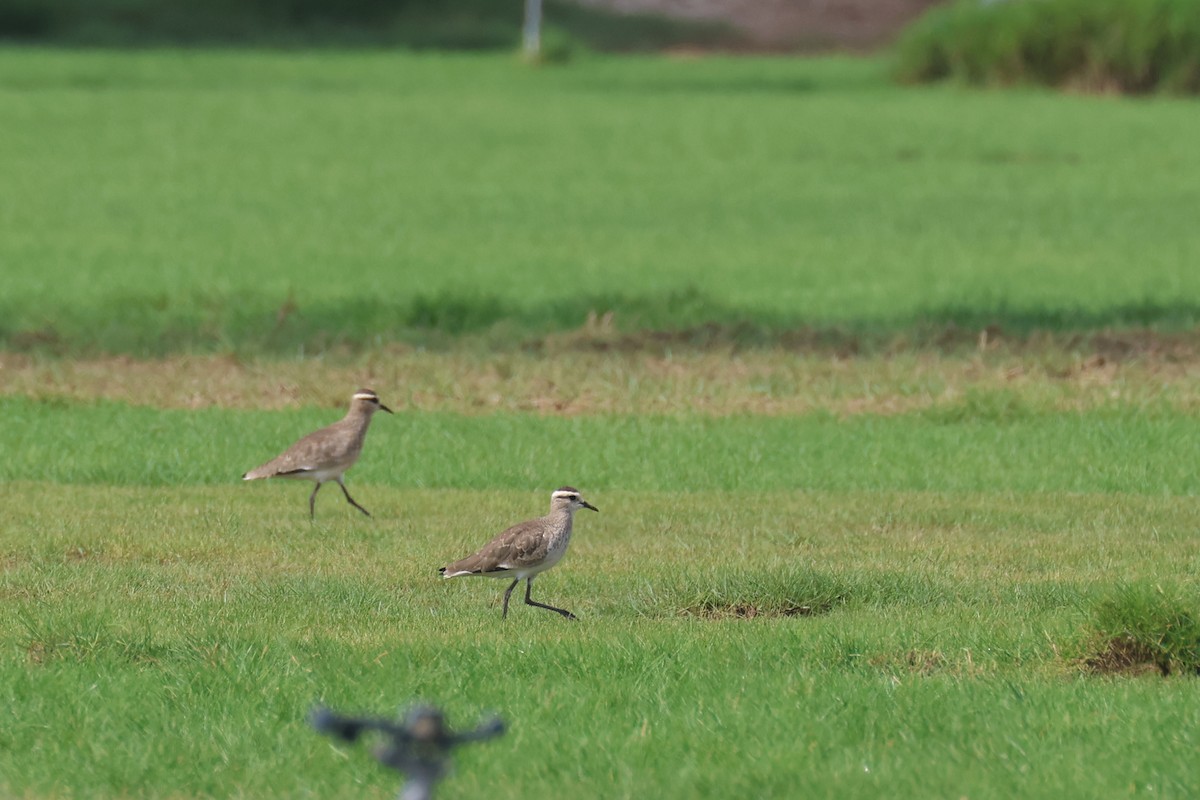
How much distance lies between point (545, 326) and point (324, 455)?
28.1 ft

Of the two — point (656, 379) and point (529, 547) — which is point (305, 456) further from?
point (656, 379)

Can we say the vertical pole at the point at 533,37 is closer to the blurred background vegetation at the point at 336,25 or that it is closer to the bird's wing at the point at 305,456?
the blurred background vegetation at the point at 336,25

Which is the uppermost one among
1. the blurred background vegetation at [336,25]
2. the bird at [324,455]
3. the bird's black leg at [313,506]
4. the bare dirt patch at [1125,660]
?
the bare dirt patch at [1125,660]

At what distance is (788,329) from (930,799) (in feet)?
44.9

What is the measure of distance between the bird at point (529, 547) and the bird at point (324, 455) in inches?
112

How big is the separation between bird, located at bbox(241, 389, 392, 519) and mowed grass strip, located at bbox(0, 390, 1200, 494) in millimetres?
793

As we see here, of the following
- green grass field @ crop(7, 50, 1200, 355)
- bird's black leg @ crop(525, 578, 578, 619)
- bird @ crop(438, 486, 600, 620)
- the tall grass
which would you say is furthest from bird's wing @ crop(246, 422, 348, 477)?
the tall grass

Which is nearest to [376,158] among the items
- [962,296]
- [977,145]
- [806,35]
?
[977,145]

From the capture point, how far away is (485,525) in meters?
12.8

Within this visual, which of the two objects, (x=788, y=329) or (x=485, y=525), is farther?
(x=788, y=329)

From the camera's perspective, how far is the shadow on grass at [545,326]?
19.8 meters

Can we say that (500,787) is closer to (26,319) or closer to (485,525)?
(485,525)

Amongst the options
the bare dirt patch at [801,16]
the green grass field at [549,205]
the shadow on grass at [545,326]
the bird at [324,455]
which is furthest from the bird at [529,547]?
the bare dirt patch at [801,16]

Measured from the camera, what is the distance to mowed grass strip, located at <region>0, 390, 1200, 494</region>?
47.7 ft
